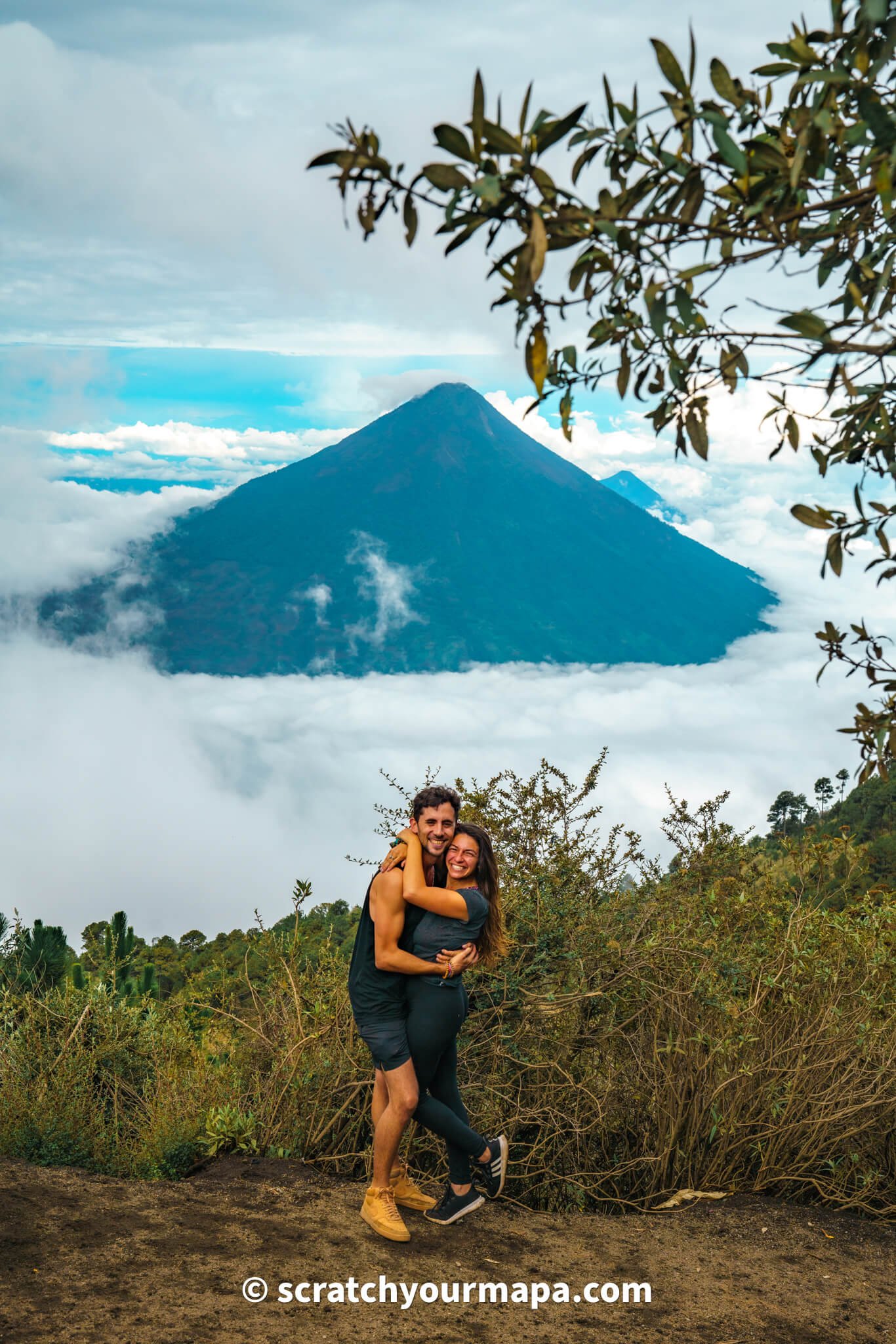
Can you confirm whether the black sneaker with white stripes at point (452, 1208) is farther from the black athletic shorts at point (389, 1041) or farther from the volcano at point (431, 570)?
the volcano at point (431, 570)

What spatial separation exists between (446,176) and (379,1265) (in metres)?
3.75

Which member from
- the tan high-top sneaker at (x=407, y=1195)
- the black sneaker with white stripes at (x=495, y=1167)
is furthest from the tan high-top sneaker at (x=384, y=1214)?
the black sneaker with white stripes at (x=495, y=1167)

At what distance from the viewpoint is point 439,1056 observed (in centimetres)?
432

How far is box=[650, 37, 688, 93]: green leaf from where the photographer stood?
222 cm

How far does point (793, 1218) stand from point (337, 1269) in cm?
228

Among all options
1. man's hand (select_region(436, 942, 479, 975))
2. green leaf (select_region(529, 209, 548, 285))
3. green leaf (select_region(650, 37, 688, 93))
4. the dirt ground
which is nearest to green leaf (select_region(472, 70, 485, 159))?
green leaf (select_region(529, 209, 548, 285))

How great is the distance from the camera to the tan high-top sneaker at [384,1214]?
14.1 feet

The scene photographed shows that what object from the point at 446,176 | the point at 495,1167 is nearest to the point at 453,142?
the point at 446,176

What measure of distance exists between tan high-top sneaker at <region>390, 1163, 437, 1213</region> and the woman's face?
1.34m

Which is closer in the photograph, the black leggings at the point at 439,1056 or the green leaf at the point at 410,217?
the green leaf at the point at 410,217

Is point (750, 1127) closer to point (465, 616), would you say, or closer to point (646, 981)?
point (646, 981)

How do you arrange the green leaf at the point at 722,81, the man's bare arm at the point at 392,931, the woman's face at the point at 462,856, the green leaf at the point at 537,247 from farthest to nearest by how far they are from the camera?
the woman's face at the point at 462,856
the man's bare arm at the point at 392,931
the green leaf at the point at 722,81
the green leaf at the point at 537,247

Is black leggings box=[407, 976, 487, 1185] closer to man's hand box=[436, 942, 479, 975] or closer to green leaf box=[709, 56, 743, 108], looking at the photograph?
man's hand box=[436, 942, 479, 975]

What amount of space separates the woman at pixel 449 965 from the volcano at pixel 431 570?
163224 millimetres
